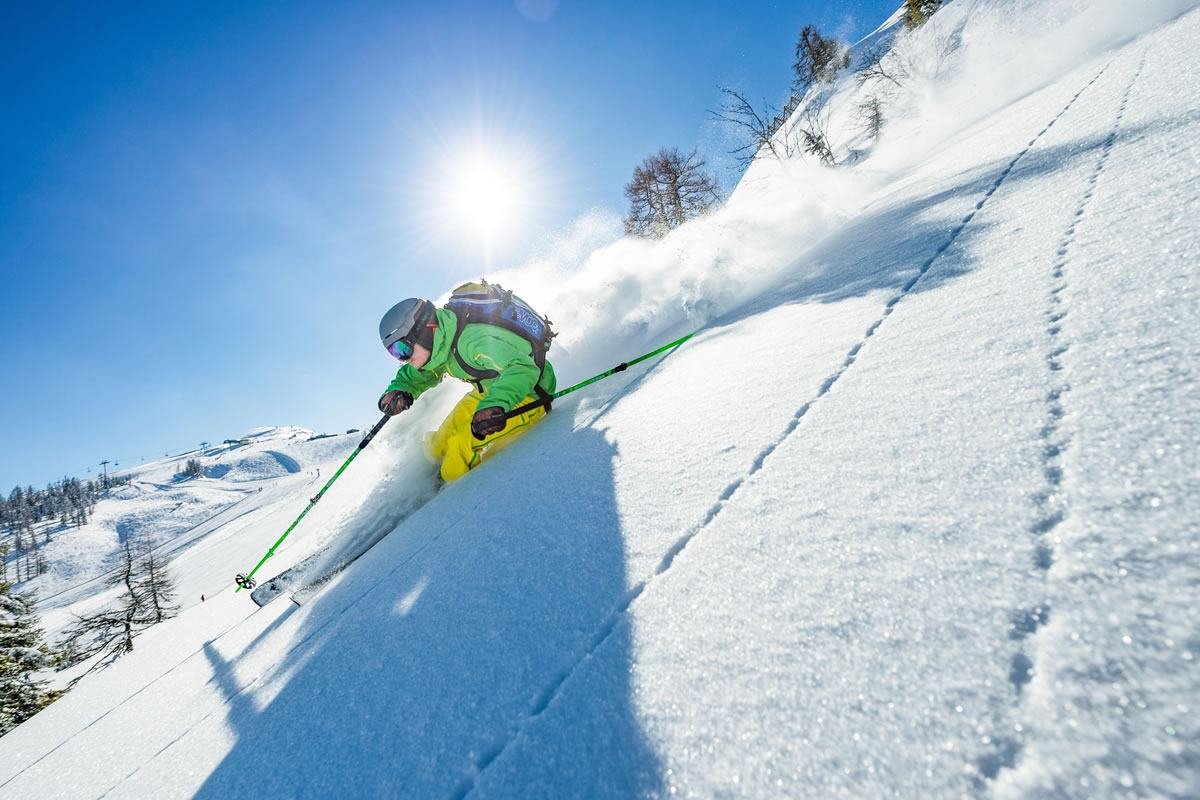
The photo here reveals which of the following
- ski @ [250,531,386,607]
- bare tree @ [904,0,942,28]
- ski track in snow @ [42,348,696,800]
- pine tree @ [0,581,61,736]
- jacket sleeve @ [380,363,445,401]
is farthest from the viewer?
bare tree @ [904,0,942,28]

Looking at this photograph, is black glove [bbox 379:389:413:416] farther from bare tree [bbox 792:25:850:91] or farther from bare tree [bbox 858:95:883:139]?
bare tree [bbox 792:25:850:91]

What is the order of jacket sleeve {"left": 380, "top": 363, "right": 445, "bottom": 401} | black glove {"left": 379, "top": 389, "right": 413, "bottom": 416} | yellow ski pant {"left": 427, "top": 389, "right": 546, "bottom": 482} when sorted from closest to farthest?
yellow ski pant {"left": 427, "top": 389, "right": 546, "bottom": 482}
black glove {"left": 379, "top": 389, "right": 413, "bottom": 416}
jacket sleeve {"left": 380, "top": 363, "right": 445, "bottom": 401}

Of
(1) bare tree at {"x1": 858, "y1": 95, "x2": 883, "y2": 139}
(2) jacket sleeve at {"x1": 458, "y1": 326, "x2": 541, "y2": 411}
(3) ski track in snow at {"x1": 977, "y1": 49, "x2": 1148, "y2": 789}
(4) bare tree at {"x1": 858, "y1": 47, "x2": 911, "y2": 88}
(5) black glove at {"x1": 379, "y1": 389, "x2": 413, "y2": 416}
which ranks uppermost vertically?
(4) bare tree at {"x1": 858, "y1": 47, "x2": 911, "y2": 88}

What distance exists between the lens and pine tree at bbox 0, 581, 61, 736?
38.0 ft

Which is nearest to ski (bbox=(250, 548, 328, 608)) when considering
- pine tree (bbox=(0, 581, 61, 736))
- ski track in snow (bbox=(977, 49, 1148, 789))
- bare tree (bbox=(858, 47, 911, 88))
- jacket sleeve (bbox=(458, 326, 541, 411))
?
jacket sleeve (bbox=(458, 326, 541, 411))

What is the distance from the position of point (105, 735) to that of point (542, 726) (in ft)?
10.4

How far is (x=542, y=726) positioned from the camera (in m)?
1.11

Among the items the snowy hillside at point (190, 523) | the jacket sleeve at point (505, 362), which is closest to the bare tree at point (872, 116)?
the jacket sleeve at point (505, 362)

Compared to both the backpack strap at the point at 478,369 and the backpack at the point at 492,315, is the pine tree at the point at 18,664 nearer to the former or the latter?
the backpack strap at the point at 478,369

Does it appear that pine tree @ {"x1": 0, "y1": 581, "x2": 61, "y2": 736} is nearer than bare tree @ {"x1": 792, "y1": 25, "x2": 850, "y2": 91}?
Yes

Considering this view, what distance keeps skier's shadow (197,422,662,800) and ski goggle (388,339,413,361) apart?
2637 mm

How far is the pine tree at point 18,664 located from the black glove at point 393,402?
14.3 meters

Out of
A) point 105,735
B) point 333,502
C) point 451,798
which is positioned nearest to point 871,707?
point 451,798

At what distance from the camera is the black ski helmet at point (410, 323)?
463 cm
